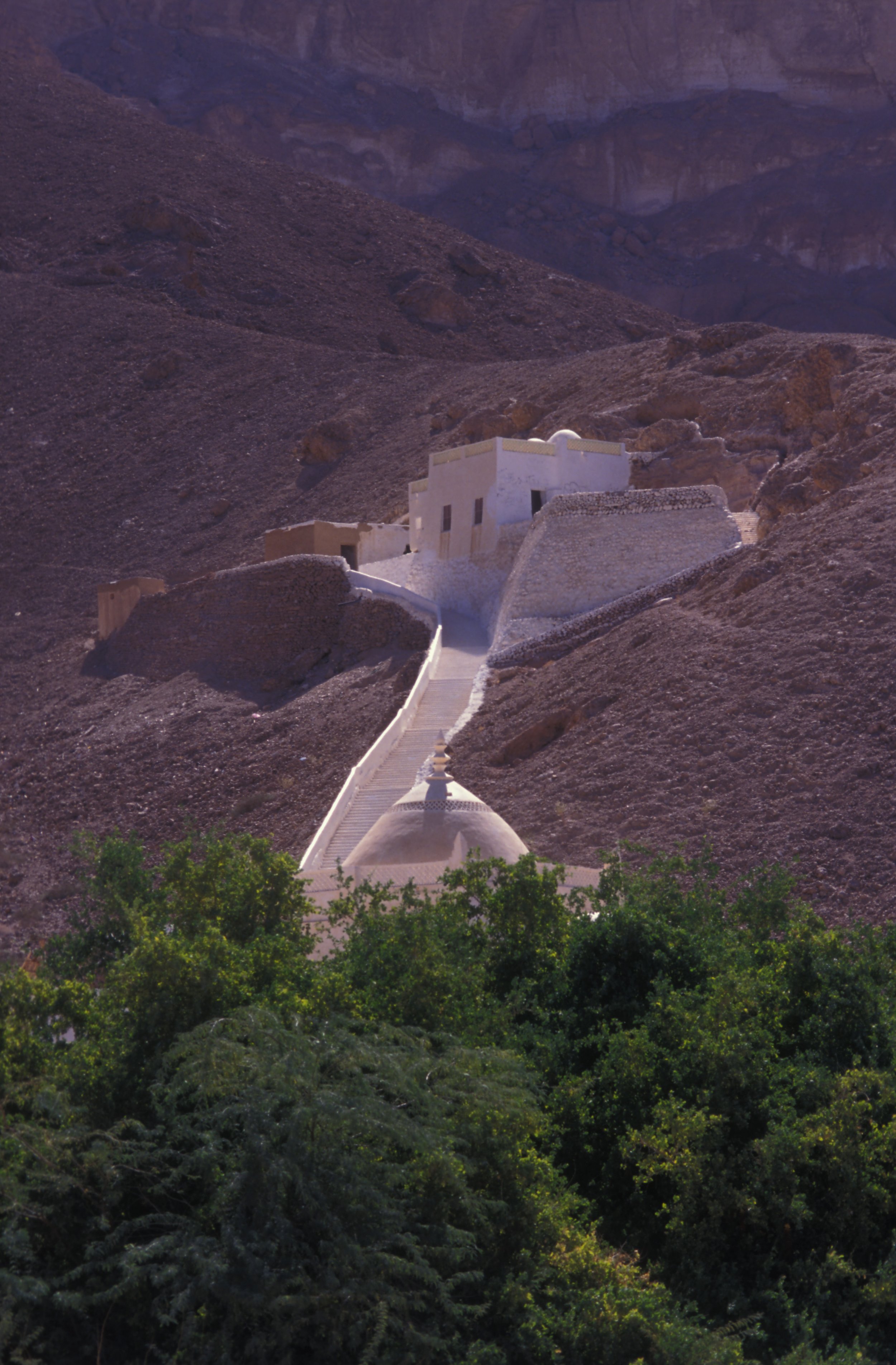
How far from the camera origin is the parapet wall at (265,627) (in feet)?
89.5

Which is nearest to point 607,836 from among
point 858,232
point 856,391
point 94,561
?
point 856,391

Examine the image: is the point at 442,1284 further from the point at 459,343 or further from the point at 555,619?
the point at 459,343

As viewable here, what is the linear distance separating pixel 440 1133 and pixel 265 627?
22.3 m

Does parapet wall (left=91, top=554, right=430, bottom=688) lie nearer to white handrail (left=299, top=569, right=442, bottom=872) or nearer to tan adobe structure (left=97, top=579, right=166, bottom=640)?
white handrail (left=299, top=569, right=442, bottom=872)

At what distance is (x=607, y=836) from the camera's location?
16.4 meters

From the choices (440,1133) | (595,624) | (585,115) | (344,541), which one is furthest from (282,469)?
(585,115)

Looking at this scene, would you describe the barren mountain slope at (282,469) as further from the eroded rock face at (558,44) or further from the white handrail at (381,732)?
the eroded rock face at (558,44)

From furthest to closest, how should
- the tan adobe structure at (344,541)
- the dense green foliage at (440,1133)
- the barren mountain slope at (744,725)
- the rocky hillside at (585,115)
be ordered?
the rocky hillside at (585,115) < the tan adobe structure at (344,541) < the barren mountain slope at (744,725) < the dense green foliage at (440,1133)

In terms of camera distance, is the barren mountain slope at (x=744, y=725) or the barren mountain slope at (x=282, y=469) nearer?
the barren mountain slope at (x=744, y=725)

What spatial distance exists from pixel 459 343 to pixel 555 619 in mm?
34790

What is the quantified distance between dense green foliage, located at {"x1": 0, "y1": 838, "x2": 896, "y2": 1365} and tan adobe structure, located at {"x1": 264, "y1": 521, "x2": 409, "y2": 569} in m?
20.6

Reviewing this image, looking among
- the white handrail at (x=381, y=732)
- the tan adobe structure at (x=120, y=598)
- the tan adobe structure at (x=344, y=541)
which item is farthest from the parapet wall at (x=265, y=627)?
the tan adobe structure at (x=344, y=541)

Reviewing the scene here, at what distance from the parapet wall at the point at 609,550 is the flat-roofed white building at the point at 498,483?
75.8 inches

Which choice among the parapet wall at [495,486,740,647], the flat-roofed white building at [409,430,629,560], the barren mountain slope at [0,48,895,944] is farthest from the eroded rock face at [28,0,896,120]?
the parapet wall at [495,486,740,647]
